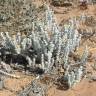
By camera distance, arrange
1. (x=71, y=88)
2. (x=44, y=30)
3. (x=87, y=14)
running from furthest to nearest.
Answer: (x=87, y=14), (x=44, y=30), (x=71, y=88)

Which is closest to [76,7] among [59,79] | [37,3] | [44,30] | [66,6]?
[66,6]

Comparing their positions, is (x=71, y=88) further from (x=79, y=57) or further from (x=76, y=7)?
(x=76, y=7)

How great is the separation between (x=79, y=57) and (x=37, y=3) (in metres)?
1.54

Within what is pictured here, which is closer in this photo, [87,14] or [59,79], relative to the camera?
[59,79]

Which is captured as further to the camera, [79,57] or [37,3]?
[37,3]

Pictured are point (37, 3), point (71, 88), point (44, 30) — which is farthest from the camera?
point (37, 3)

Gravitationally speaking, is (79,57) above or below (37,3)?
below

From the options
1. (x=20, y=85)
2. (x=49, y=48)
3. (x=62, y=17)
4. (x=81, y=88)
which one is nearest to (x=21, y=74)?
(x=20, y=85)

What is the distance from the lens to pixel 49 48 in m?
4.16

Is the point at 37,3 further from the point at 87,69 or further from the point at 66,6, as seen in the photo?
the point at 87,69

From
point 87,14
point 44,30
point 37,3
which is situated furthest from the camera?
point 37,3

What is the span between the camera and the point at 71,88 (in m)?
4.00

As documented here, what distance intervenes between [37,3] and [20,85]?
187 cm

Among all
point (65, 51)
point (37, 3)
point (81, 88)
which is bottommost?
point (81, 88)
